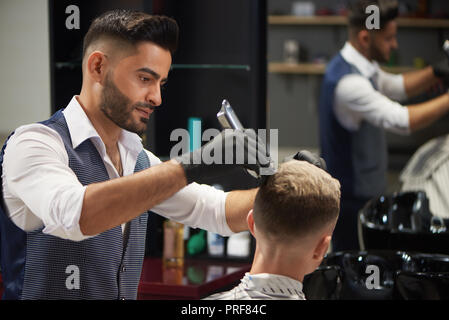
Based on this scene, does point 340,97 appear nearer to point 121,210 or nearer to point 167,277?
point 167,277

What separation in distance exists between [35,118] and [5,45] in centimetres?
24

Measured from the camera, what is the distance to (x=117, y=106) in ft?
4.31

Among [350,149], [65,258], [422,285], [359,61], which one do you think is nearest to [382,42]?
[359,61]

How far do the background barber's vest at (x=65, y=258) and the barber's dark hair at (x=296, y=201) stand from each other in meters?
0.31

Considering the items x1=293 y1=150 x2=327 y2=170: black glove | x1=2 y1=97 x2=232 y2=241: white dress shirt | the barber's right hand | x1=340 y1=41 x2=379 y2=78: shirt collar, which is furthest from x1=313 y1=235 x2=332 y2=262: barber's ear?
x1=340 y1=41 x2=379 y2=78: shirt collar

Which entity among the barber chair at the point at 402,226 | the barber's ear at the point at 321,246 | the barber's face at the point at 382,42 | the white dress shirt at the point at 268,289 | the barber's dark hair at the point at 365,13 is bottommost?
the barber chair at the point at 402,226

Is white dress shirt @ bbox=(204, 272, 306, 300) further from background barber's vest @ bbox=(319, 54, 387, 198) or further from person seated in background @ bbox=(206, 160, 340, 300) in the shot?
background barber's vest @ bbox=(319, 54, 387, 198)

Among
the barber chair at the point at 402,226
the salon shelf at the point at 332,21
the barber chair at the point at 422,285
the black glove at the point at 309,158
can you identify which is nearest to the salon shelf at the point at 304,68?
the salon shelf at the point at 332,21

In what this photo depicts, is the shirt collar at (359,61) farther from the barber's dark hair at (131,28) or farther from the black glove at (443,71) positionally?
the barber's dark hair at (131,28)

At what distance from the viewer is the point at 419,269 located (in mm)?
2004

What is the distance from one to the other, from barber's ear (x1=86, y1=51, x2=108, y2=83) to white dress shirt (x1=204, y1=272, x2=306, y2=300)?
507mm

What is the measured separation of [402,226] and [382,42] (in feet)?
2.86

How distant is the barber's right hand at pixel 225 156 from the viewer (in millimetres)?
1226
